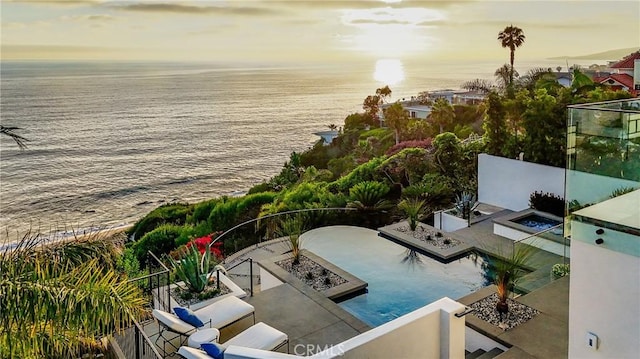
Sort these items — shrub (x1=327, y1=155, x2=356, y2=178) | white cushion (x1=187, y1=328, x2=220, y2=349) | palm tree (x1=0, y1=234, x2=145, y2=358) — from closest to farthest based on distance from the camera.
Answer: palm tree (x1=0, y1=234, x2=145, y2=358) < white cushion (x1=187, y1=328, x2=220, y2=349) < shrub (x1=327, y1=155, x2=356, y2=178)

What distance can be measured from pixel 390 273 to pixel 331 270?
3.42 ft

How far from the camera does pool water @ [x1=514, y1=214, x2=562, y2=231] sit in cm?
1075

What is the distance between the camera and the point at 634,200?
461 cm

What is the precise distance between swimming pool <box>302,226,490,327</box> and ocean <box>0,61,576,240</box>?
5132 mm

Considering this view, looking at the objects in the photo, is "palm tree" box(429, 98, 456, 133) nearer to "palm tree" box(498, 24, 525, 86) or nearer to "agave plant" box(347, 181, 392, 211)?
"palm tree" box(498, 24, 525, 86)

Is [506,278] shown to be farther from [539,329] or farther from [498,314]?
[539,329]

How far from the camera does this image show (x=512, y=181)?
492 inches

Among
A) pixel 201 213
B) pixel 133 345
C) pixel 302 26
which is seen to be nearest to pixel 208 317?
pixel 133 345

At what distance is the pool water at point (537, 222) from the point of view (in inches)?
423

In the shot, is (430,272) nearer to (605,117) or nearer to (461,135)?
(605,117)

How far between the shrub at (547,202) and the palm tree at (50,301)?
9.57 metres

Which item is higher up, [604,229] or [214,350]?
[604,229]

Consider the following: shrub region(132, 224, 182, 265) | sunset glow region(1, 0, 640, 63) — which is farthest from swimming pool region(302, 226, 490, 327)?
sunset glow region(1, 0, 640, 63)

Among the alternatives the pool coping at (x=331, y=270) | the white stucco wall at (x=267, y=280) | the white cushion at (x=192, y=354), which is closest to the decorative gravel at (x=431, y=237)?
the pool coping at (x=331, y=270)
